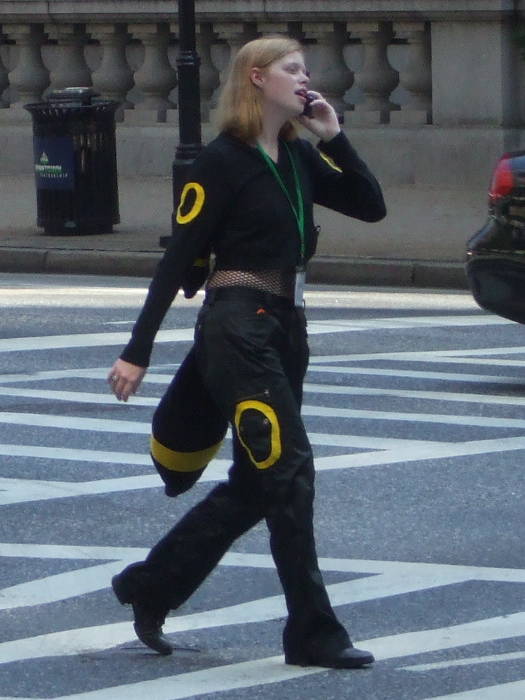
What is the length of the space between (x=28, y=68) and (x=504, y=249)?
1271 cm

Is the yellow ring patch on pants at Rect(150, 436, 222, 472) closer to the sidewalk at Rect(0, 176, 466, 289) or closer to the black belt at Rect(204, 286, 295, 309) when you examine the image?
the black belt at Rect(204, 286, 295, 309)

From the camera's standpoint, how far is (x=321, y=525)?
282 inches

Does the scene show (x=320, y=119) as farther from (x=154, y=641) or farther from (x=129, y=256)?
(x=129, y=256)

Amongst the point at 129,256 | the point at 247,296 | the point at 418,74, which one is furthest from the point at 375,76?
the point at 247,296

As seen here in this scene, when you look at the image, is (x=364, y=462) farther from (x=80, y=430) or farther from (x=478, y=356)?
(x=478, y=356)

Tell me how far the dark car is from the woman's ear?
15.7ft

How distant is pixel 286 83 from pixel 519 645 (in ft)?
5.57

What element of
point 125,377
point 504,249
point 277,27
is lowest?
point 277,27

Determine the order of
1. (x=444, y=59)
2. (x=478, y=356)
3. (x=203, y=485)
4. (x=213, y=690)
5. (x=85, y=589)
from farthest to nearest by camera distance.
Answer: (x=444, y=59)
(x=478, y=356)
(x=203, y=485)
(x=85, y=589)
(x=213, y=690)

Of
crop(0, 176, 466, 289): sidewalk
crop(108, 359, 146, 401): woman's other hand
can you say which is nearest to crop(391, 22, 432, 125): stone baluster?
crop(0, 176, 466, 289): sidewalk

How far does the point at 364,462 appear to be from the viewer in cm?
817

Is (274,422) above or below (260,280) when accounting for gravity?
below

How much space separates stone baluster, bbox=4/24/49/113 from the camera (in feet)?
71.9

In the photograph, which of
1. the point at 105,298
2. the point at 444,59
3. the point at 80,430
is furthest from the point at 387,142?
the point at 80,430
